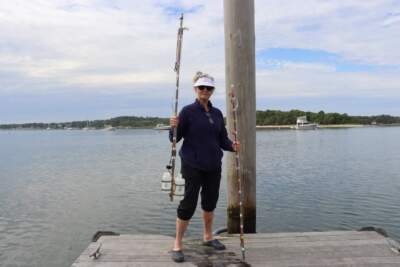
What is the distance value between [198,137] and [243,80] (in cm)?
177

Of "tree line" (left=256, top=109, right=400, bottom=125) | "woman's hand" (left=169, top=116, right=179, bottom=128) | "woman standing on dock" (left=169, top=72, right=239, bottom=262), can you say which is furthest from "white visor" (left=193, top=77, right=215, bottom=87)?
"tree line" (left=256, top=109, right=400, bottom=125)

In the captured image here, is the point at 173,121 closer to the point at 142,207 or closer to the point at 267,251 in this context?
the point at 267,251

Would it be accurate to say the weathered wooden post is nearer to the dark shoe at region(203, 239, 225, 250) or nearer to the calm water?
the dark shoe at region(203, 239, 225, 250)

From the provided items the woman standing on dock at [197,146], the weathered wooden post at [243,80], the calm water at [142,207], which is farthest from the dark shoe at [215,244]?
the calm water at [142,207]

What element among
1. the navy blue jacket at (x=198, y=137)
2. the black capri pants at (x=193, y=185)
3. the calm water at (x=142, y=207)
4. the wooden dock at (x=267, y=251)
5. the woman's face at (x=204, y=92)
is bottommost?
the calm water at (x=142, y=207)

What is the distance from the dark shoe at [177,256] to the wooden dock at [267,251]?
7 cm

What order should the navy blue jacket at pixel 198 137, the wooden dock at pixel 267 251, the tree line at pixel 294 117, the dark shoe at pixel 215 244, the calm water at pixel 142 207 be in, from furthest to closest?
1. the tree line at pixel 294 117
2. the calm water at pixel 142 207
3. the dark shoe at pixel 215 244
4. the navy blue jacket at pixel 198 137
5. the wooden dock at pixel 267 251

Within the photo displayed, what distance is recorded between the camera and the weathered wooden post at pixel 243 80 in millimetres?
7070

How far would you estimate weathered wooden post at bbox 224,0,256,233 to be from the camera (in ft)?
23.2

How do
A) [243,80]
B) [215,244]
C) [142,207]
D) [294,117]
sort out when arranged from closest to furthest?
[215,244] → [243,80] → [142,207] → [294,117]

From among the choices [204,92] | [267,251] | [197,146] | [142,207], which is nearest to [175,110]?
[204,92]

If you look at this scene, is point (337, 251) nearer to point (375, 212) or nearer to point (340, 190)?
point (375, 212)

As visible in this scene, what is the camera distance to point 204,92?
568 centimetres

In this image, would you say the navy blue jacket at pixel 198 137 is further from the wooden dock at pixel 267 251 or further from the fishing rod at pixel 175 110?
the wooden dock at pixel 267 251
